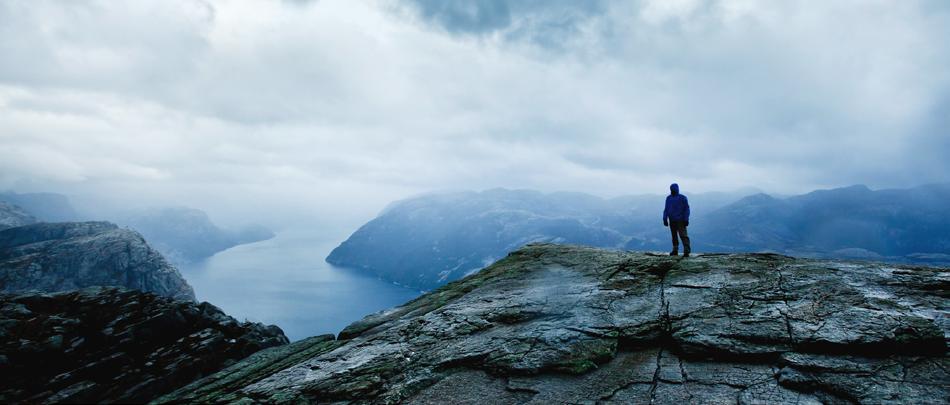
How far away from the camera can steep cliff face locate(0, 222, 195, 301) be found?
15950 cm

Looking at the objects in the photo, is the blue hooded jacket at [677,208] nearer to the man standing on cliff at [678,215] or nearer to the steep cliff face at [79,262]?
the man standing on cliff at [678,215]

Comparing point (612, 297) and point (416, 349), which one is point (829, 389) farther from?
point (416, 349)

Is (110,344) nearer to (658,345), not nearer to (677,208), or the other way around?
(658,345)

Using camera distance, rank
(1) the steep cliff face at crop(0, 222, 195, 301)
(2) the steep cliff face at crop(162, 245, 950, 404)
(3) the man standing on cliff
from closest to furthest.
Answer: (2) the steep cliff face at crop(162, 245, 950, 404) < (3) the man standing on cliff < (1) the steep cliff face at crop(0, 222, 195, 301)

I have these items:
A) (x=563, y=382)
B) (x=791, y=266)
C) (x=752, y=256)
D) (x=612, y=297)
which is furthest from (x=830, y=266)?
(x=563, y=382)

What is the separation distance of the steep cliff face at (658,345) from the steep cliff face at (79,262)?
185090 mm

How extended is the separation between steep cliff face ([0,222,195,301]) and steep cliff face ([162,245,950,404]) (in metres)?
185

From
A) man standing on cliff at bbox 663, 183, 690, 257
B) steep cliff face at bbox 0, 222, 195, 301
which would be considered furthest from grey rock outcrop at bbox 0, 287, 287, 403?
steep cliff face at bbox 0, 222, 195, 301

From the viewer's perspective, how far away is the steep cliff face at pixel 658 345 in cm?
1110

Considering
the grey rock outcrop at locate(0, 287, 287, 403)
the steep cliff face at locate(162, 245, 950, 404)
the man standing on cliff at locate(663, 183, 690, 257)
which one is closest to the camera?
the steep cliff face at locate(162, 245, 950, 404)

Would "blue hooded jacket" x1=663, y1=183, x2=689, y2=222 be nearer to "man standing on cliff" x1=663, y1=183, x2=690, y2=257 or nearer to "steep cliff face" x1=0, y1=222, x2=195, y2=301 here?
"man standing on cliff" x1=663, y1=183, x2=690, y2=257

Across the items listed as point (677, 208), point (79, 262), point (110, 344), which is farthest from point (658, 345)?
point (79, 262)

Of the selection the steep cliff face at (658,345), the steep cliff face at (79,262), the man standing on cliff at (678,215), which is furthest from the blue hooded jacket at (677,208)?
the steep cliff face at (79,262)

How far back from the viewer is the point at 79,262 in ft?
569
